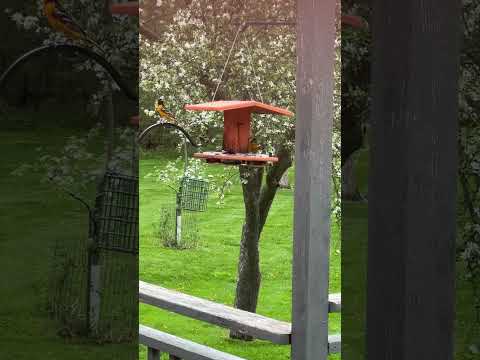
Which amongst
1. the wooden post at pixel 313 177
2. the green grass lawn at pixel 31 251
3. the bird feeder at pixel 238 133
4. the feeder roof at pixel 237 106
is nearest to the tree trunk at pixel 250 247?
the bird feeder at pixel 238 133

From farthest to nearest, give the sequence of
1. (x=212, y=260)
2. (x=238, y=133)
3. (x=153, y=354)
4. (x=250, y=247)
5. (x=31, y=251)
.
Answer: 1. (x=212, y=260)
2. (x=250, y=247)
3. (x=238, y=133)
4. (x=153, y=354)
5. (x=31, y=251)

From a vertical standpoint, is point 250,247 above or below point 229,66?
below

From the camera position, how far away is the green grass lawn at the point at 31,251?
1.53 metres

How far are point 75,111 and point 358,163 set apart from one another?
0.81m

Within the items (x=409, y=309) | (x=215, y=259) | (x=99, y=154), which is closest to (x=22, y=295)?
(x=99, y=154)

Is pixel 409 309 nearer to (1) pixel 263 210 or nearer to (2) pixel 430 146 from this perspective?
(2) pixel 430 146

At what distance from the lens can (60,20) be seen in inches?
59.5

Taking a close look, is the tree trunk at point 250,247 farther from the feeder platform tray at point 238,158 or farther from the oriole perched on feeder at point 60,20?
the oriole perched on feeder at point 60,20

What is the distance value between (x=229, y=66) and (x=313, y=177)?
128 inches

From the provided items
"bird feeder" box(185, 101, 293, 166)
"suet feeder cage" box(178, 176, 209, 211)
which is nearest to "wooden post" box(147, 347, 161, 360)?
"bird feeder" box(185, 101, 293, 166)

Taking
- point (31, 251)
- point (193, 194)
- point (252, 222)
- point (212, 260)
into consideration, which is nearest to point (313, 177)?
point (31, 251)

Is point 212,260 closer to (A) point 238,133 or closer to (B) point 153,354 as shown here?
(A) point 238,133

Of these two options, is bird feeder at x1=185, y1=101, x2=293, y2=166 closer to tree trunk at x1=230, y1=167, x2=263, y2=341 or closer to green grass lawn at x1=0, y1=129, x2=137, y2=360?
green grass lawn at x1=0, y1=129, x2=137, y2=360

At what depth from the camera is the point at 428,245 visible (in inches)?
56.9
